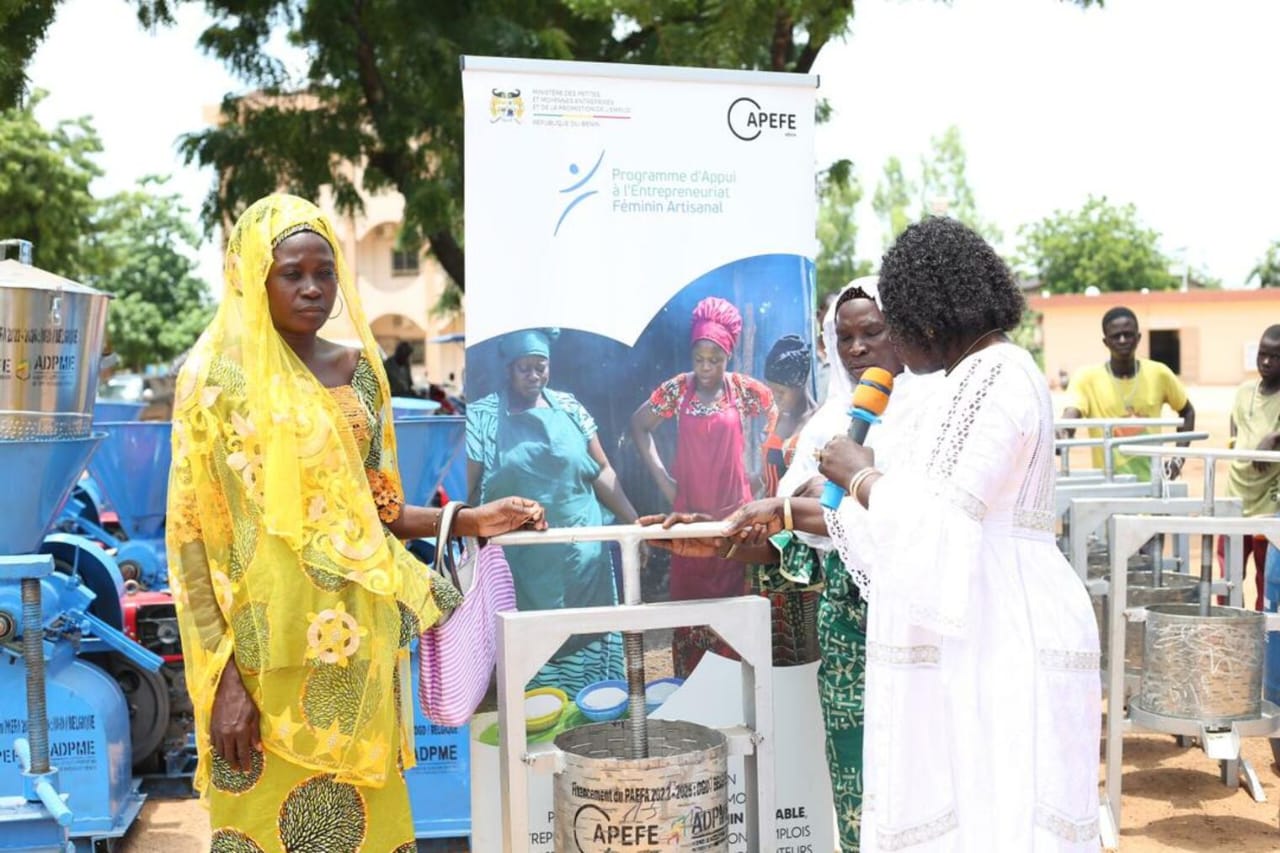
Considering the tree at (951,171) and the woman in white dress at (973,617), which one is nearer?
the woman in white dress at (973,617)

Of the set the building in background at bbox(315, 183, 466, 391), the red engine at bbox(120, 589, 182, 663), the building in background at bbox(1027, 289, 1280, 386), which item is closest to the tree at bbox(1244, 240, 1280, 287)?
the building in background at bbox(1027, 289, 1280, 386)

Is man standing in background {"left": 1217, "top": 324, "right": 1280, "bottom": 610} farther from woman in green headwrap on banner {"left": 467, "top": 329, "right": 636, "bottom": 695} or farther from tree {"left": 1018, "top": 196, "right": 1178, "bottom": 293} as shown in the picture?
tree {"left": 1018, "top": 196, "right": 1178, "bottom": 293}

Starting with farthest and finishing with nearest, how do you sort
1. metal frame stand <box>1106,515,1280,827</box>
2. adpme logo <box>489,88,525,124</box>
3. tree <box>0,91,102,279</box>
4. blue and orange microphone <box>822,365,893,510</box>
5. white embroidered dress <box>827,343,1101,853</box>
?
tree <box>0,91,102,279</box>
metal frame stand <box>1106,515,1280,827</box>
adpme logo <box>489,88,525,124</box>
blue and orange microphone <box>822,365,893,510</box>
white embroidered dress <box>827,343,1101,853</box>

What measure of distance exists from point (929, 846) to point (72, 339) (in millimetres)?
3495

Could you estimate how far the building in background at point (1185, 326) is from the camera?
38156 millimetres

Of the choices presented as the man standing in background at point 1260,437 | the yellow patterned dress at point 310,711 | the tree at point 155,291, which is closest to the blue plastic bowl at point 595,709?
the yellow patterned dress at point 310,711

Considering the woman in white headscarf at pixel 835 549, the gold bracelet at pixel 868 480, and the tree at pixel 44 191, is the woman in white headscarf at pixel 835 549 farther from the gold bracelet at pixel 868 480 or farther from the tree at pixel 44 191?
the tree at pixel 44 191

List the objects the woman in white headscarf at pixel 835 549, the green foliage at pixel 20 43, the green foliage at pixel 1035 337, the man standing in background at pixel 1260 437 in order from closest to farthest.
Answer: the woman in white headscarf at pixel 835 549, the man standing in background at pixel 1260 437, the green foliage at pixel 20 43, the green foliage at pixel 1035 337

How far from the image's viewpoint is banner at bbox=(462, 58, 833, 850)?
3.59 m

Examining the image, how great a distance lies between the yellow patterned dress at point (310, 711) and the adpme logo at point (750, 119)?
1642 mm

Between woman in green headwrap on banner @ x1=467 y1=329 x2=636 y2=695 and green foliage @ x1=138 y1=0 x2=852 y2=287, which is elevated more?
green foliage @ x1=138 y1=0 x2=852 y2=287

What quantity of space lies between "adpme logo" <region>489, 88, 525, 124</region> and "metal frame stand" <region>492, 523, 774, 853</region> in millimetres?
1305

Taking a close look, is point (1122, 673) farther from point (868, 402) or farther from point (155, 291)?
point (155, 291)

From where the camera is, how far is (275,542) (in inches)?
99.0
